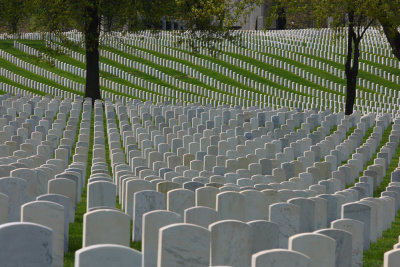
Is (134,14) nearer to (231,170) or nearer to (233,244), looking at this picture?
(231,170)

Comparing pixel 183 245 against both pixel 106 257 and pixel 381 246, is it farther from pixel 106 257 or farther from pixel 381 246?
pixel 381 246

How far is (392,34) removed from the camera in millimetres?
22453

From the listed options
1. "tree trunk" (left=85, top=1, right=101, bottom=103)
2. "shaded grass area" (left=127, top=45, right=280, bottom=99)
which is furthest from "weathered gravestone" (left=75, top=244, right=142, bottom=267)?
"shaded grass area" (left=127, top=45, right=280, bottom=99)

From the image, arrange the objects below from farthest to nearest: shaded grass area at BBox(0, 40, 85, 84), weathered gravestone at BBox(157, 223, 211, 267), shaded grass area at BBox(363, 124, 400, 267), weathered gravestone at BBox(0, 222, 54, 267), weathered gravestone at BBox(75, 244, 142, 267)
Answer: shaded grass area at BBox(0, 40, 85, 84) < shaded grass area at BBox(363, 124, 400, 267) < weathered gravestone at BBox(157, 223, 211, 267) < weathered gravestone at BBox(0, 222, 54, 267) < weathered gravestone at BBox(75, 244, 142, 267)

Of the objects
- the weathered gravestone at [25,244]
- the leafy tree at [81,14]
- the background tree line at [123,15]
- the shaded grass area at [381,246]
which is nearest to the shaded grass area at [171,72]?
the background tree line at [123,15]

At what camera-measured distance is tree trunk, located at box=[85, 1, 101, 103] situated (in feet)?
95.6

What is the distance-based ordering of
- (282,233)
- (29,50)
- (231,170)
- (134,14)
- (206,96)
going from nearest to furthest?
1. (282,233)
2. (231,170)
3. (134,14)
4. (206,96)
5. (29,50)

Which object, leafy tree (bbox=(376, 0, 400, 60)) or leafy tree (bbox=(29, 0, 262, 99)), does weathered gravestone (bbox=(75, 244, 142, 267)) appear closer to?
leafy tree (bbox=(376, 0, 400, 60))

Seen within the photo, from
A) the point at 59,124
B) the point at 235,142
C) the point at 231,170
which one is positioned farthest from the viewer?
the point at 59,124

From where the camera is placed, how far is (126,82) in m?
42.7

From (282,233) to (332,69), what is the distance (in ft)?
119

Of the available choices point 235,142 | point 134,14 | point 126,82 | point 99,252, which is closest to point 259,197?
point 99,252

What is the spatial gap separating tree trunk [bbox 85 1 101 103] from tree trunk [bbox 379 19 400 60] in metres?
9.69

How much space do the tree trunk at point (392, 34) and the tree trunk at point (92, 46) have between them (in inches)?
382
